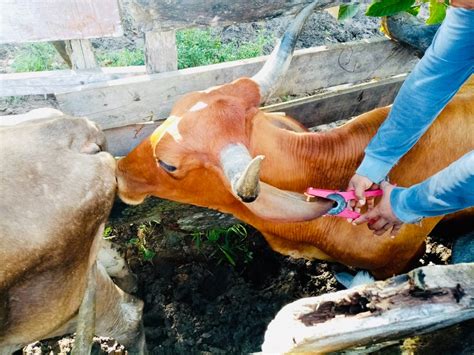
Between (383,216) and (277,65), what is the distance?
115 cm

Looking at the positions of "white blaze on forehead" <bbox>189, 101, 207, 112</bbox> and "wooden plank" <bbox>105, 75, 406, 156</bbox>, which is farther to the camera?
"wooden plank" <bbox>105, 75, 406, 156</bbox>

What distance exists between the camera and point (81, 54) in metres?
3.90

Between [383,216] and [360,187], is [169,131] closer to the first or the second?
[360,187]

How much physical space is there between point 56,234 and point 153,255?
5.31ft

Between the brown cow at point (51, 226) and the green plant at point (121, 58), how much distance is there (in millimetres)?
2760

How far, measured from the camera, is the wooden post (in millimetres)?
3760

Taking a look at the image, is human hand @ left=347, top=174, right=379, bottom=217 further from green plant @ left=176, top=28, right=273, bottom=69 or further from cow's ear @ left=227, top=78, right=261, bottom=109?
green plant @ left=176, top=28, right=273, bottom=69

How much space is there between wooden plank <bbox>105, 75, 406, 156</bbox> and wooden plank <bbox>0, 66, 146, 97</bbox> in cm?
40

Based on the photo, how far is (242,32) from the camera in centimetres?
659

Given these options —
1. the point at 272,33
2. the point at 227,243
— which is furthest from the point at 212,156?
the point at 272,33

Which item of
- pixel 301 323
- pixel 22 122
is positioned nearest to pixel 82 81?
pixel 22 122

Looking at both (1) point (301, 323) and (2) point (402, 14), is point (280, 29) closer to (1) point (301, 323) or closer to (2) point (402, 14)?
(2) point (402, 14)

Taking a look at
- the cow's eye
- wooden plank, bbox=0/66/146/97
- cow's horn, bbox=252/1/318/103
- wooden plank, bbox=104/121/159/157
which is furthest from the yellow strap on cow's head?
wooden plank, bbox=0/66/146/97

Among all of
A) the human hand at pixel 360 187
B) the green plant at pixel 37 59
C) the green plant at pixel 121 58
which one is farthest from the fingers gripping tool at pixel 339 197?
the green plant at pixel 37 59
